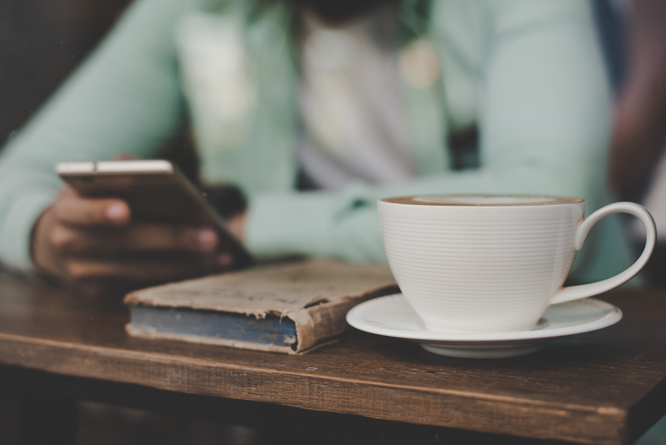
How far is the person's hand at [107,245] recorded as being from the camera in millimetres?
462

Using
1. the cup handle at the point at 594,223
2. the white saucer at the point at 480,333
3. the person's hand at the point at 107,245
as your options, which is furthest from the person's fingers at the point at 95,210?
the cup handle at the point at 594,223

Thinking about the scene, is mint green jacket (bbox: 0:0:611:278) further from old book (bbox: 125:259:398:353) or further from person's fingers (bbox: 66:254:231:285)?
old book (bbox: 125:259:398:353)

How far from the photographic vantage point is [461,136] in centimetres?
95

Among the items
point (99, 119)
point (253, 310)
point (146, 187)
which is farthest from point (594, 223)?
point (99, 119)

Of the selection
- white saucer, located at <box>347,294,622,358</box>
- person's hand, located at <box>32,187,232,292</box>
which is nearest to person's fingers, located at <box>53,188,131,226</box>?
person's hand, located at <box>32,187,232,292</box>

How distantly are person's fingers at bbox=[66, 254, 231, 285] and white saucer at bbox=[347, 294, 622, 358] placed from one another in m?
0.24

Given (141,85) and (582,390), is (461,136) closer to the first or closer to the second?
(141,85)

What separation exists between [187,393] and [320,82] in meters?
0.76

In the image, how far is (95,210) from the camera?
46 cm

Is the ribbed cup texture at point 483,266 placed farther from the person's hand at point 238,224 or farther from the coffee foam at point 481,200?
the person's hand at point 238,224

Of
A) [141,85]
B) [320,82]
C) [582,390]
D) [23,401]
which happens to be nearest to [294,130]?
[320,82]

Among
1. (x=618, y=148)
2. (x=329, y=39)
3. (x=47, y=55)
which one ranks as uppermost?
(x=329, y=39)

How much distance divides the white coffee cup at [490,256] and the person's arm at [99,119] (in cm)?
31

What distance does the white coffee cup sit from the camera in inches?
11.6
